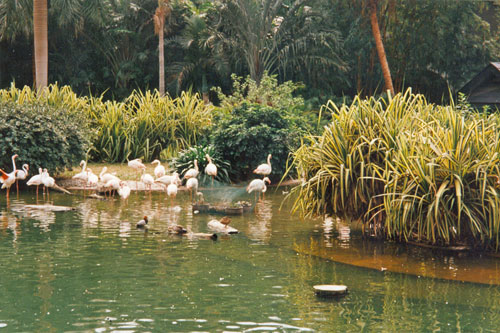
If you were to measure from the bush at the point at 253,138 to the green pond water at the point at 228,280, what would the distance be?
4963 millimetres

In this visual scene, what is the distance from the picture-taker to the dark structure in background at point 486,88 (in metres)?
21.4

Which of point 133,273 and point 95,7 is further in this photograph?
point 95,7

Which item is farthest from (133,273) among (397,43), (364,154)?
(397,43)

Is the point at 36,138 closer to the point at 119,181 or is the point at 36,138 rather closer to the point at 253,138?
the point at 119,181

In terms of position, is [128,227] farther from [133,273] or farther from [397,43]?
[397,43]

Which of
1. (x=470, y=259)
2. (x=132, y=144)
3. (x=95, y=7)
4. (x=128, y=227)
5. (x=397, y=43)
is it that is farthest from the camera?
(x=397, y=43)

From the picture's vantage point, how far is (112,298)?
7.25 m

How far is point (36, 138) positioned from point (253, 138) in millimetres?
4910

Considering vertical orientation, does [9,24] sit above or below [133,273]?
above

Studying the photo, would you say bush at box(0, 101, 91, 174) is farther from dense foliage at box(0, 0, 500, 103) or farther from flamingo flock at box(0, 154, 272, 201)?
dense foliage at box(0, 0, 500, 103)

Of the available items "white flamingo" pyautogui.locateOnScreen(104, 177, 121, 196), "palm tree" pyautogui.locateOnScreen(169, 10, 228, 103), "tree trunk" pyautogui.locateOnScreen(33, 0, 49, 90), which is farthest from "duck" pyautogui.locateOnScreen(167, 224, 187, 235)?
"palm tree" pyautogui.locateOnScreen(169, 10, 228, 103)

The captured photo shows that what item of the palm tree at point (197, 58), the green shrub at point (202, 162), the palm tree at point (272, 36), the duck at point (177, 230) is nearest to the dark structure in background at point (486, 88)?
the palm tree at point (272, 36)

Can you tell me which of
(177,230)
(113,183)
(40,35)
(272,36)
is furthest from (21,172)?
(272,36)

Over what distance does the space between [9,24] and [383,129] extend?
62.1 feet
